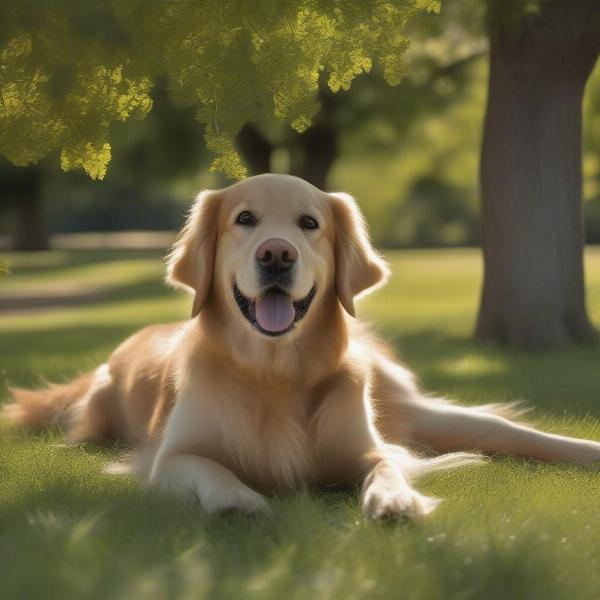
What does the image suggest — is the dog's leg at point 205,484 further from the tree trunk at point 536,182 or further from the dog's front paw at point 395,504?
the tree trunk at point 536,182

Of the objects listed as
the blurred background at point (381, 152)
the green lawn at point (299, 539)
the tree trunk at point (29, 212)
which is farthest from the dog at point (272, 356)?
the tree trunk at point (29, 212)

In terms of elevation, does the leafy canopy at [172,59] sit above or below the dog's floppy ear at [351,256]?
above

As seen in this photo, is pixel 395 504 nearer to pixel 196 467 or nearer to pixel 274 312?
pixel 196 467

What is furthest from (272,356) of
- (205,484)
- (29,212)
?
(29,212)

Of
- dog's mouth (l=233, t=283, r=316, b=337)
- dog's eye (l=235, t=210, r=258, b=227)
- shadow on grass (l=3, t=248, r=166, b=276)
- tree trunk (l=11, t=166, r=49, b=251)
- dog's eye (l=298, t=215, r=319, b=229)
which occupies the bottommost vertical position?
shadow on grass (l=3, t=248, r=166, b=276)

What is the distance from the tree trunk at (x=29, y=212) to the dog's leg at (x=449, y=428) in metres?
33.3

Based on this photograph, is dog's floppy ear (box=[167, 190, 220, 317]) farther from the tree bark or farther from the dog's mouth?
the tree bark

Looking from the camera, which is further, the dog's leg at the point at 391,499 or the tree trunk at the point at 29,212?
the tree trunk at the point at 29,212

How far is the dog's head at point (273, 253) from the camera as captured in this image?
4.47 m

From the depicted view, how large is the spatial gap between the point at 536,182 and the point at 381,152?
58.2 feet

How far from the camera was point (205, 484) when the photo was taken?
164 inches

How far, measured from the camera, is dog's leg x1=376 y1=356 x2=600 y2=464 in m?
5.40

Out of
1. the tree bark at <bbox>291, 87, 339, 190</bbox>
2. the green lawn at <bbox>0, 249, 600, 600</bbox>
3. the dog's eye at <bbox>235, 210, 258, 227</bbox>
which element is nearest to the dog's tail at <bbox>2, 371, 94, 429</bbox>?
the green lawn at <bbox>0, 249, 600, 600</bbox>

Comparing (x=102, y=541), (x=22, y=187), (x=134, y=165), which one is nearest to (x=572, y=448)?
(x=102, y=541)
